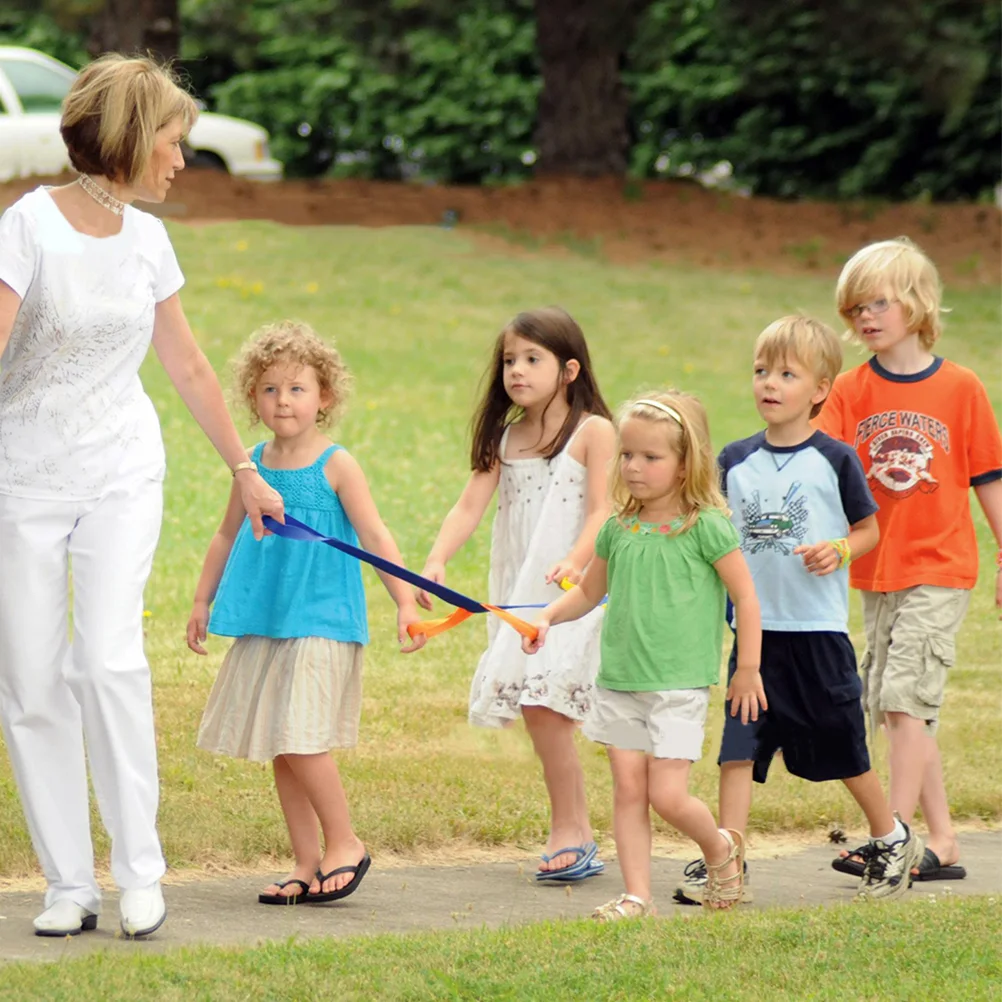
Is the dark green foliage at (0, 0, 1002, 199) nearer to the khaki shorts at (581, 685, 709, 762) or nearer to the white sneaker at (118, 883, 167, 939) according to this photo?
the khaki shorts at (581, 685, 709, 762)

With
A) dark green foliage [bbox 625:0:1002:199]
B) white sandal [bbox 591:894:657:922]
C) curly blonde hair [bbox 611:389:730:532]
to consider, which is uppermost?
dark green foliage [bbox 625:0:1002:199]

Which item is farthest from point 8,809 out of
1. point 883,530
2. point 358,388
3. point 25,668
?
point 358,388

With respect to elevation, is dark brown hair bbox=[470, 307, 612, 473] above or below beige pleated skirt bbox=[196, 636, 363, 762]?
above

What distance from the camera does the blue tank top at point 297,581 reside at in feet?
15.9

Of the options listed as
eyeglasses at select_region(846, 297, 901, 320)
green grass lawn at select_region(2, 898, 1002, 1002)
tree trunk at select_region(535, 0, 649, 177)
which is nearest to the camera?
green grass lawn at select_region(2, 898, 1002, 1002)

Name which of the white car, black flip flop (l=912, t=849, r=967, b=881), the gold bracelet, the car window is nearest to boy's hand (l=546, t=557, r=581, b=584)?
the gold bracelet

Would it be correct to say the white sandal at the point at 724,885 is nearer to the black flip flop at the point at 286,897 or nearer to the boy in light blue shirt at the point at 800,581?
the boy in light blue shirt at the point at 800,581

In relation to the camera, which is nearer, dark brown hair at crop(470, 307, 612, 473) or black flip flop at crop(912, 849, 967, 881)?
dark brown hair at crop(470, 307, 612, 473)

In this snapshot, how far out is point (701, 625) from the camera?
4.79 m

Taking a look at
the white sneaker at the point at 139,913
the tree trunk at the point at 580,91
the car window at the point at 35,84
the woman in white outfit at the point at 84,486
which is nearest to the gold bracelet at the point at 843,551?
the woman in white outfit at the point at 84,486

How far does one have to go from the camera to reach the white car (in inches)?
753

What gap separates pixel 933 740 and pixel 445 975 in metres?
2.13

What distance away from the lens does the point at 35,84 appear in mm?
20156

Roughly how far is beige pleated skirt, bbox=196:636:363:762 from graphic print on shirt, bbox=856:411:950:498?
5.53 feet
